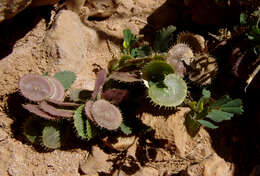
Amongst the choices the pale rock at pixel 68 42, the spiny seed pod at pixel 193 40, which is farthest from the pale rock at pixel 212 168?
the pale rock at pixel 68 42

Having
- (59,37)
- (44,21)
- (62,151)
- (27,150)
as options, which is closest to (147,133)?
(62,151)

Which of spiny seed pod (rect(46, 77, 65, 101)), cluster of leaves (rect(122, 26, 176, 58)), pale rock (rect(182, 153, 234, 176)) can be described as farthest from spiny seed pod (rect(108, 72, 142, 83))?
pale rock (rect(182, 153, 234, 176))

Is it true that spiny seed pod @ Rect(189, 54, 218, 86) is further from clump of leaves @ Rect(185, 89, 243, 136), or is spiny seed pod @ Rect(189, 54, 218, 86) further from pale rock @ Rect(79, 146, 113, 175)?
pale rock @ Rect(79, 146, 113, 175)

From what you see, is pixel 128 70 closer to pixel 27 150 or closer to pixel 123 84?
pixel 123 84

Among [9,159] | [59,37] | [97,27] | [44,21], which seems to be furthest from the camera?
[97,27]

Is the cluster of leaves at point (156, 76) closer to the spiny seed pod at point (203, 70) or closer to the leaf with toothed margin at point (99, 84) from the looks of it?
the leaf with toothed margin at point (99, 84)
